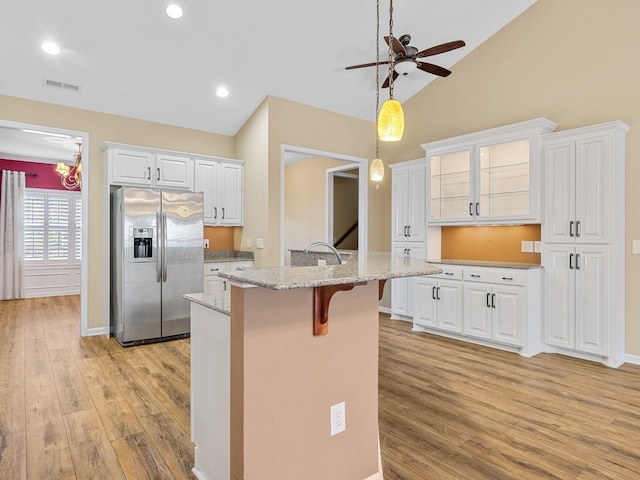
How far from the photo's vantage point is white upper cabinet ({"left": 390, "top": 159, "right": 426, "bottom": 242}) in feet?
16.6

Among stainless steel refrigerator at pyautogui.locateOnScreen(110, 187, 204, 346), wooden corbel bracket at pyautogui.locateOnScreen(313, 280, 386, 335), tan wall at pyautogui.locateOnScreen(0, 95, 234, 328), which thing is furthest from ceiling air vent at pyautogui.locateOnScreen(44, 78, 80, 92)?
wooden corbel bracket at pyautogui.locateOnScreen(313, 280, 386, 335)

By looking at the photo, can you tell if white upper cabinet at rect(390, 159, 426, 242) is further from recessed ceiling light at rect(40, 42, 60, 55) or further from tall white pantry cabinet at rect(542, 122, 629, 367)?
recessed ceiling light at rect(40, 42, 60, 55)

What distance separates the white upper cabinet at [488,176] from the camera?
12.9 feet

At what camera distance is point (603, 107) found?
3752 mm

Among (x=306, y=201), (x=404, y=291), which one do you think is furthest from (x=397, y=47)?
(x=306, y=201)

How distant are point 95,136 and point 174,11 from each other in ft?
6.51

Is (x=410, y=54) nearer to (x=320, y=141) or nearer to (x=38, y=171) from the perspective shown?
(x=320, y=141)

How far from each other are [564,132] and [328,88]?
2.72 metres

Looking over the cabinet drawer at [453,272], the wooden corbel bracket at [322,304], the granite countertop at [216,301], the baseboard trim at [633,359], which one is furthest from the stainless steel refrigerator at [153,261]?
the baseboard trim at [633,359]

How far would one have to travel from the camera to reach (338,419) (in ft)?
5.77

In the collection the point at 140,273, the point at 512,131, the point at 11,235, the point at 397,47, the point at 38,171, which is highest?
the point at 397,47

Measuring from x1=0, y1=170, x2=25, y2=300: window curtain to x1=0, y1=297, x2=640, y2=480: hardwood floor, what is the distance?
12.2ft

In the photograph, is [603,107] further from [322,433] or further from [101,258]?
[101,258]

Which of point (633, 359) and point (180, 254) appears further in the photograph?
point (180, 254)
